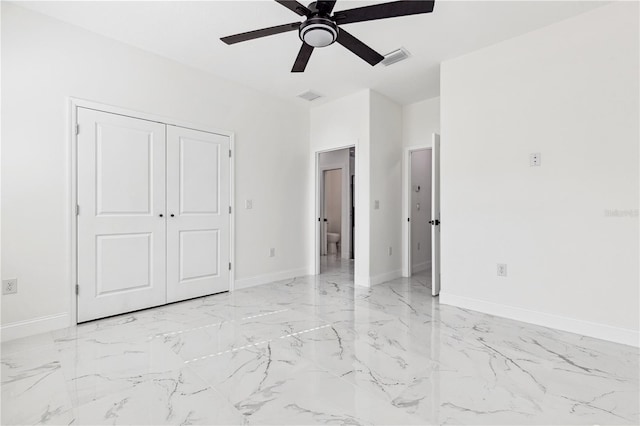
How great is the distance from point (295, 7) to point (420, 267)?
445 centimetres

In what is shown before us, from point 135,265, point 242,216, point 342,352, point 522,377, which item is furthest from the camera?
point 242,216

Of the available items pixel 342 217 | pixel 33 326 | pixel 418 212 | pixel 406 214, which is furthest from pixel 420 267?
pixel 33 326

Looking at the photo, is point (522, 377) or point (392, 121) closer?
point (522, 377)

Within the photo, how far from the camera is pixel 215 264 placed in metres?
3.91

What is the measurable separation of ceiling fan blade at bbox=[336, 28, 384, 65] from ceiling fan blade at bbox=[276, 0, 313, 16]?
263 mm

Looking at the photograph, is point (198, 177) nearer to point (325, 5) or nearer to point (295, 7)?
point (295, 7)

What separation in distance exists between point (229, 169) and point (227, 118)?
65cm

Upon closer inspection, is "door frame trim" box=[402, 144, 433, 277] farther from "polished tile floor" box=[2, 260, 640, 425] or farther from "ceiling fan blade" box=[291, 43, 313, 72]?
"ceiling fan blade" box=[291, 43, 313, 72]

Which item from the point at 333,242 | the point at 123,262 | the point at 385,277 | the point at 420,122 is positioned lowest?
the point at 385,277

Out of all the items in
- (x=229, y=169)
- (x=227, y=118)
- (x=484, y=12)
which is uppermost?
(x=484, y=12)

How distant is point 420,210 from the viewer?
5395mm

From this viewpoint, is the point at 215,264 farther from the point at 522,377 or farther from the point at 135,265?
the point at 522,377

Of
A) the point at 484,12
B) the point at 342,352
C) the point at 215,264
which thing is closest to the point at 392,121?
the point at 484,12

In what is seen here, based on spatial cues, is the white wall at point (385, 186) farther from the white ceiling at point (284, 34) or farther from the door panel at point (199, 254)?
the door panel at point (199, 254)
